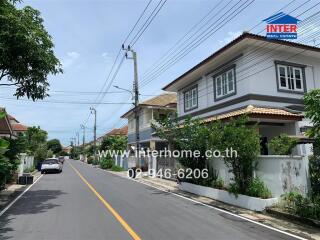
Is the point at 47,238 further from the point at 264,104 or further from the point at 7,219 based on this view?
the point at 264,104

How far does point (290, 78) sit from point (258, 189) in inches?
411

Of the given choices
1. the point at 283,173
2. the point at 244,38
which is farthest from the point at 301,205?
the point at 244,38

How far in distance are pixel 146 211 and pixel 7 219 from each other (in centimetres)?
428

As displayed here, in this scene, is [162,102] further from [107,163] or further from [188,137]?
[188,137]

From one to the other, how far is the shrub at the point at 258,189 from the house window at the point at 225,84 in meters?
8.64

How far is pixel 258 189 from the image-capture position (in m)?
12.5

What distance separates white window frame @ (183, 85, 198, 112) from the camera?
2580 centimetres

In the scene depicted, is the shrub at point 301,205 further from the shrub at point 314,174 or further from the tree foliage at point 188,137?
the tree foliage at point 188,137

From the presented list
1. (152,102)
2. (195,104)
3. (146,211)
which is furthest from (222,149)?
(152,102)

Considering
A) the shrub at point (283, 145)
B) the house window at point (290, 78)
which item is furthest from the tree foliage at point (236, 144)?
the house window at point (290, 78)

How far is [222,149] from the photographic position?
13.8m

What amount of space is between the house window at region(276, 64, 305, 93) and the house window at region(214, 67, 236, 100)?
2.54 m

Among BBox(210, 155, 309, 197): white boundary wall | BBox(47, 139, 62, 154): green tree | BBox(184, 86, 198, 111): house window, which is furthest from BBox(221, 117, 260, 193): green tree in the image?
BBox(47, 139, 62, 154): green tree

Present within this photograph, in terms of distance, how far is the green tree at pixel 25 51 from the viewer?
1243cm
